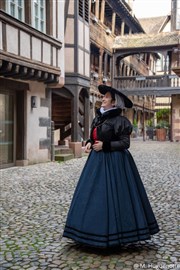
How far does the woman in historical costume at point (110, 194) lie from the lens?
3.38 metres

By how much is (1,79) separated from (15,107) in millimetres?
1094

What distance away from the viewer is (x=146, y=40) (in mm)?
22781

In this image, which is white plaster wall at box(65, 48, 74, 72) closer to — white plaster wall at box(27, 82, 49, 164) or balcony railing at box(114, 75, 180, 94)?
white plaster wall at box(27, 82, 49, 164)

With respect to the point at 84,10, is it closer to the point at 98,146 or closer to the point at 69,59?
the point at 69,59

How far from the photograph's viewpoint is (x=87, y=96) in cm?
1464

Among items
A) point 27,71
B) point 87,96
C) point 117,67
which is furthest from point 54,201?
point 117,67

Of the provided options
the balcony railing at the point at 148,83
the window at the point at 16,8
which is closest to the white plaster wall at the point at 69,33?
the window at the point at 16,8

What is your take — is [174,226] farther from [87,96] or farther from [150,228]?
[87,96]

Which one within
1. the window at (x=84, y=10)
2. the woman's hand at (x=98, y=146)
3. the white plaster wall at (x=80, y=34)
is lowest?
the woman's hand at (x=98, y=146)

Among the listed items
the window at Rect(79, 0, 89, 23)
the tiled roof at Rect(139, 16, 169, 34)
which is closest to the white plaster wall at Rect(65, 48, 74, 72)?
the window at Rect(79, 0, 89, 23)

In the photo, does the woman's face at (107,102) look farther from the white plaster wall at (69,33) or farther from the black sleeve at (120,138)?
the white plaster wall at (69,33)

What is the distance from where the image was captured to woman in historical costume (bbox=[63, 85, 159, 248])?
3381mm

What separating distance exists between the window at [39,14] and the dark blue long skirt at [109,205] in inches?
304

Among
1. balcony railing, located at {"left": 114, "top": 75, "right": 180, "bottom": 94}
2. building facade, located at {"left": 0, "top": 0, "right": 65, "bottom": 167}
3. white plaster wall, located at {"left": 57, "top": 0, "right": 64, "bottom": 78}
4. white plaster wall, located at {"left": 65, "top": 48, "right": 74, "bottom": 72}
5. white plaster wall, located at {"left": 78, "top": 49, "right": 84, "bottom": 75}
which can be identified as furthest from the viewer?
balcony railing, located at {"left": 114, "top": 75, "right": 180, "bottom": 94}
